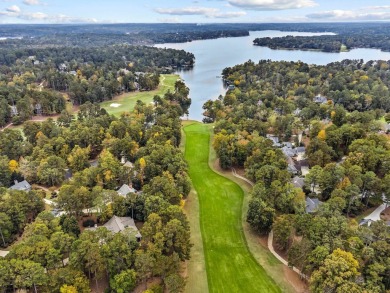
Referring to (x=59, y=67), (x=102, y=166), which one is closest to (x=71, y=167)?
(x=102, y=166)

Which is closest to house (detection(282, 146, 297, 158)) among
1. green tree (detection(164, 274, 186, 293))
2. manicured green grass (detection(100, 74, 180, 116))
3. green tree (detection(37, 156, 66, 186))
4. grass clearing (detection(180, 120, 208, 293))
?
grass clearing (detection(180, 120, 208, 293))

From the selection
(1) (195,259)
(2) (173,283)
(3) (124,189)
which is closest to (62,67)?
(3) (124,189)

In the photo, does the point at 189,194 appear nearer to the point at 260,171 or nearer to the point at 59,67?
the point at 260,171

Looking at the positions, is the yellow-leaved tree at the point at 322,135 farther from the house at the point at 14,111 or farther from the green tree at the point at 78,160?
the house at the point at 14,111

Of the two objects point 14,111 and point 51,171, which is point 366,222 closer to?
point 51,171

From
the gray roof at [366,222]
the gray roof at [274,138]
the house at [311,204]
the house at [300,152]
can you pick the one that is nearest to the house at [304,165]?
the house at [300,152]
